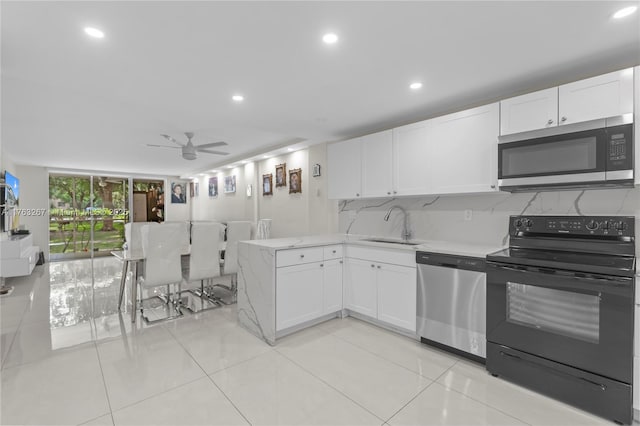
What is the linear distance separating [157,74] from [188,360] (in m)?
2.34

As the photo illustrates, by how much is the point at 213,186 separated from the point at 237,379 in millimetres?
6264

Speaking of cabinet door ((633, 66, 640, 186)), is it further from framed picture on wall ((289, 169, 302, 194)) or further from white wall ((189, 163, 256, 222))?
white wall ((189, 163, 256, 222))

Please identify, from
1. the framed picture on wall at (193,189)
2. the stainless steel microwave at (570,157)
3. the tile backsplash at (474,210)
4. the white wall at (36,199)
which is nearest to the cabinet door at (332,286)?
the tile backsplash at (474,210)

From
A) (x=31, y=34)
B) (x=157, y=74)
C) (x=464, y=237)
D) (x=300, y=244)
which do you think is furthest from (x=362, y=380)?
(x=31, y=34)

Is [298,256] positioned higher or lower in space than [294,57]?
lower

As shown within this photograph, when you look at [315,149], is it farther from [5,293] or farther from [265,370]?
[5,293]

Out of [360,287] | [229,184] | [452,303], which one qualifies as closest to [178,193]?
[229,184]

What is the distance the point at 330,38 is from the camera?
189 cm

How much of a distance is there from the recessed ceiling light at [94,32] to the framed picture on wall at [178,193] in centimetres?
802

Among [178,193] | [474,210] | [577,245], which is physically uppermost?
[178,193]

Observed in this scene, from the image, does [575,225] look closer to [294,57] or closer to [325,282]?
[325,282]

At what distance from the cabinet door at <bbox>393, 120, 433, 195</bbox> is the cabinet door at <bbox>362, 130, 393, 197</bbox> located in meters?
0.08

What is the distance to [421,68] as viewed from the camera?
2305mm

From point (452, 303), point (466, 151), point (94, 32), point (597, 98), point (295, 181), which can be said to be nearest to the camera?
point (94, 32)
